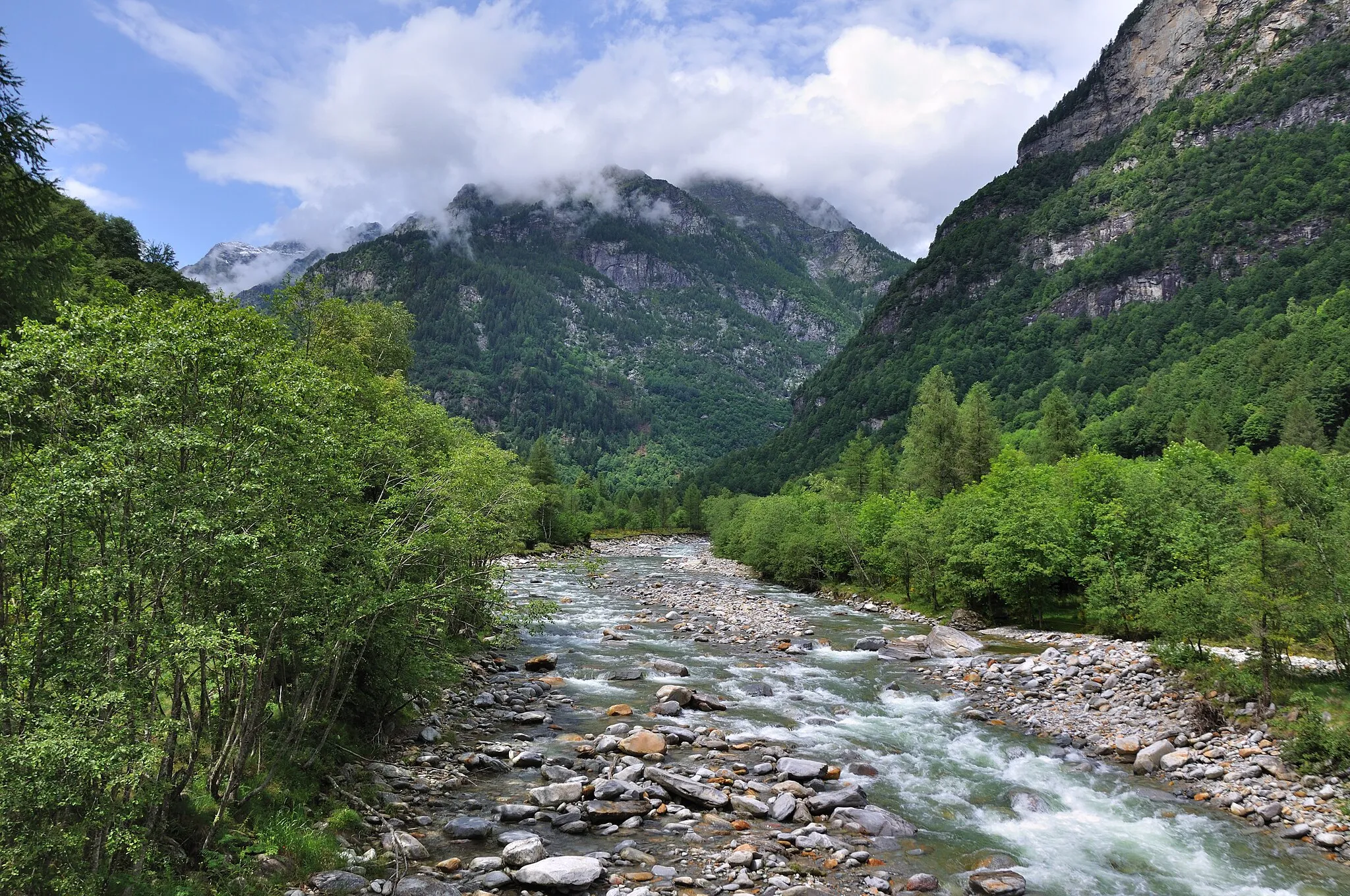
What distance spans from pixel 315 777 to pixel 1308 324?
525 ft

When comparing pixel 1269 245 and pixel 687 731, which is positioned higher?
pixel 1269 245

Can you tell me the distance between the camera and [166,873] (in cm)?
1037

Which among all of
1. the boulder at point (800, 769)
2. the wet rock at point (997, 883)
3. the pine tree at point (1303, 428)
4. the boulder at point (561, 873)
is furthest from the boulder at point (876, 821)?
the pine tree at point (1303, 428)


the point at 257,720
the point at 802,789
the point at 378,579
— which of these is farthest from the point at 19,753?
the point at 802,789

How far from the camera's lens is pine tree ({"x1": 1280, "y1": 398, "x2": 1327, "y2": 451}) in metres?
83.4

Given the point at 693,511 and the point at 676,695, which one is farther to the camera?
the point at 693,511

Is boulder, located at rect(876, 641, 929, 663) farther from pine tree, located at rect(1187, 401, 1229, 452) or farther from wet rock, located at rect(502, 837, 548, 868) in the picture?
pine tree, located at rect(1187, 401, 1229, 452)

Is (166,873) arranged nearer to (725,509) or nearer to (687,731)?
(687,731)

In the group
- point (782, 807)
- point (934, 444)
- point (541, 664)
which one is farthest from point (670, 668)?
point (934, 444)

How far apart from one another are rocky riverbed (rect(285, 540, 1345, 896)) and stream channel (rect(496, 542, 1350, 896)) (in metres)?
0.16

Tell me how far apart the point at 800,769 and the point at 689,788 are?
11.7ft

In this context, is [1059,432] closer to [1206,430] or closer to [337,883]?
[1206,430]

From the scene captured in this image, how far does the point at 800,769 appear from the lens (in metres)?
19.5

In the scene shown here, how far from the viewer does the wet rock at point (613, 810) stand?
1658 cm
